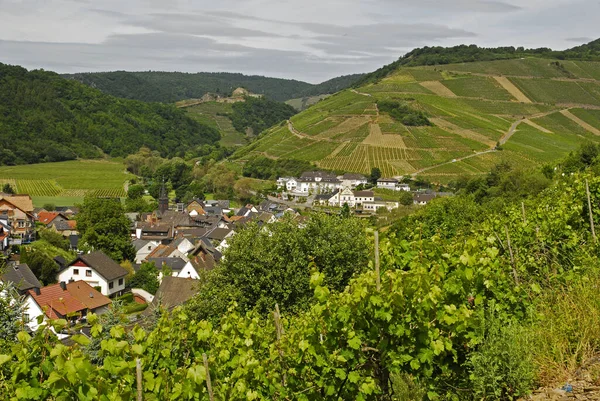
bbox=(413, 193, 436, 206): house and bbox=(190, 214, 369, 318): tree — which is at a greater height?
bbox=(190, 214, 369, 318): tree

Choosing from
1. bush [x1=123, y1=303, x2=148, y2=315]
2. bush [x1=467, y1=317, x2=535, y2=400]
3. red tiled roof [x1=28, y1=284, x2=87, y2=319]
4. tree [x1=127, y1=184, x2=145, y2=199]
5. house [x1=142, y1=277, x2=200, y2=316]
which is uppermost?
bush [x1=467, y1=317, x2=535, y2=400]

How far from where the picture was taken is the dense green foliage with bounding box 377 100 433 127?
131 metres

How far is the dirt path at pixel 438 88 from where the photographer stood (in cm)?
15525

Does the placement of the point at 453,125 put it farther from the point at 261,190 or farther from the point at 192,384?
the point at 192,384

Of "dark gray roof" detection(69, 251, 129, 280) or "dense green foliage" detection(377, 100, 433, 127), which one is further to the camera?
"dense green foliage" detection(377, 100, 433, 127)

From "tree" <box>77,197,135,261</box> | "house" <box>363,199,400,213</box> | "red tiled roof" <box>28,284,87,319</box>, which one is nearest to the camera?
"red tiled roof" <box>28,284,87,319</box>

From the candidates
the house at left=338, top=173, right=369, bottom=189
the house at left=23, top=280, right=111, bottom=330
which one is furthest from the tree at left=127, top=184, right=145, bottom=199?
the house at left=23, top=280, right=111, bottom=330

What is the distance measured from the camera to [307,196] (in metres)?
106

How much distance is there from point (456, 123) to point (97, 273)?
10393 centimetres

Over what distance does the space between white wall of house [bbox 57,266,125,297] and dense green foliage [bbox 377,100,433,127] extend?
97701mm

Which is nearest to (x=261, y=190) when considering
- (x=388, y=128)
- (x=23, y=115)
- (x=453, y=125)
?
(x=388, y=128)

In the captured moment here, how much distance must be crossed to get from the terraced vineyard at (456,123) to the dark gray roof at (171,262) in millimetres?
63776

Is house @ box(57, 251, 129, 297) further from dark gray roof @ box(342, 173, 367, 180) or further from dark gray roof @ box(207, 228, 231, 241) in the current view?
dark gray roof @ box(342, 173, 367, 180)

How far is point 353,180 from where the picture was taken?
10762 centimetres
